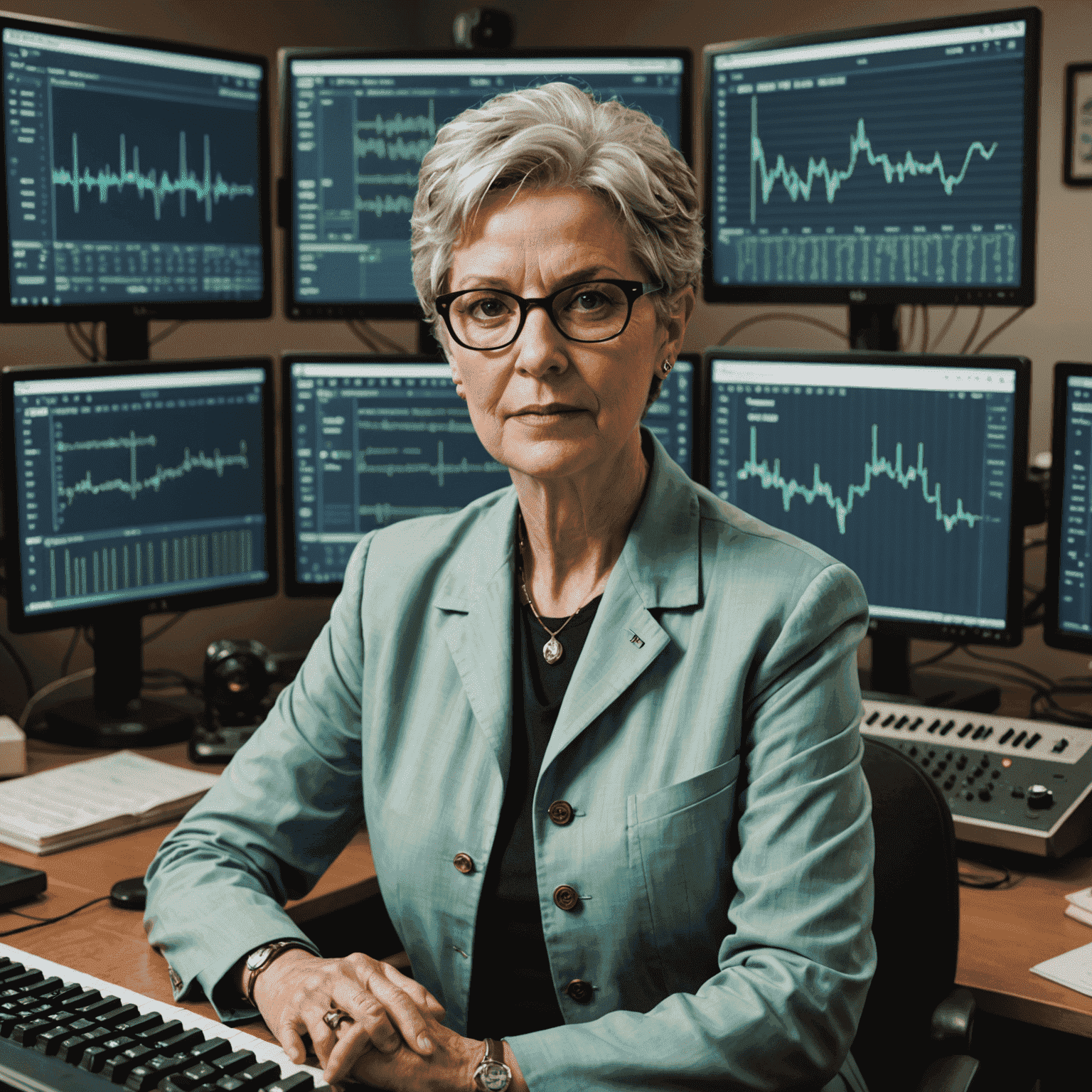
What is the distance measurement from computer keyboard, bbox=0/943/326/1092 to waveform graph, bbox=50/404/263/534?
2.91ft

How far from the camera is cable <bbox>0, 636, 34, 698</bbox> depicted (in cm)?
212

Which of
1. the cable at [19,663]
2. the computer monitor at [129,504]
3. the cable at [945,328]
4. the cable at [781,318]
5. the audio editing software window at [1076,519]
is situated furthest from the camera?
the cable at [781,318]

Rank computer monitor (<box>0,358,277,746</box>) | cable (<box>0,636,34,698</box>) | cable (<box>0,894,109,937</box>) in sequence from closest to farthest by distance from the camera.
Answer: cable (<box>0,894,109,937</box>), computer monitor (<box>0,358,277,746</box>), cable (<box>0,636,34,698</box>)

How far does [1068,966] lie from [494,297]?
0.81 metres

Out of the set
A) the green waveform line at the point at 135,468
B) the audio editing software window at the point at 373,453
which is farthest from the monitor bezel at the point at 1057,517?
the green waveform line at the point at 135,468

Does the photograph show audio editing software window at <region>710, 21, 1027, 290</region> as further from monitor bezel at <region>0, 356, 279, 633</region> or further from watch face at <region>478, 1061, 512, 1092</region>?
watch face at <region>478, 1061, 512, 1092</region>

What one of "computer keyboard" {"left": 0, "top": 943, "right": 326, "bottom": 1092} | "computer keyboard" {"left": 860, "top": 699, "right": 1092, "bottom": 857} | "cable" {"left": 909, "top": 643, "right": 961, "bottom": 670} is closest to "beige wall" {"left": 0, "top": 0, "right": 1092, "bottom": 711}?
"cable" {"left": 909, "top": 643, "right": 961, "bottom": 670}

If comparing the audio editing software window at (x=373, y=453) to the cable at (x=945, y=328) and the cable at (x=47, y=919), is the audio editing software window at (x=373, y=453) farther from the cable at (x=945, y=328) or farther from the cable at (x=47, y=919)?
the cable at (x=47, y=919)

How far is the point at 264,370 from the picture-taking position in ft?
6.64

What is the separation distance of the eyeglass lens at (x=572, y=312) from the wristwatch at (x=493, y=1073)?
1.89 ft

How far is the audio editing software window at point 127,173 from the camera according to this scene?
1771 millimetres

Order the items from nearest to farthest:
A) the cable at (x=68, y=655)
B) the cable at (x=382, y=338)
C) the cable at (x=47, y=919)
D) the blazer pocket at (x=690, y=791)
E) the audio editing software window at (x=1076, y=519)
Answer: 1. the blazer pocket at (x=690, y=791)
2. the cable at (x=47, y=919)
3. the audio editing software window at (x=1076, y=519)
4. the cable at (x=68, y=655)
5. the cable at (x=382, y=338)

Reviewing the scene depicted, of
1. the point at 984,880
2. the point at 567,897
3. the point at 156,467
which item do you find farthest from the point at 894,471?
the point at 156,467

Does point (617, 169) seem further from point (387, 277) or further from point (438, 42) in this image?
point (438, 42)
